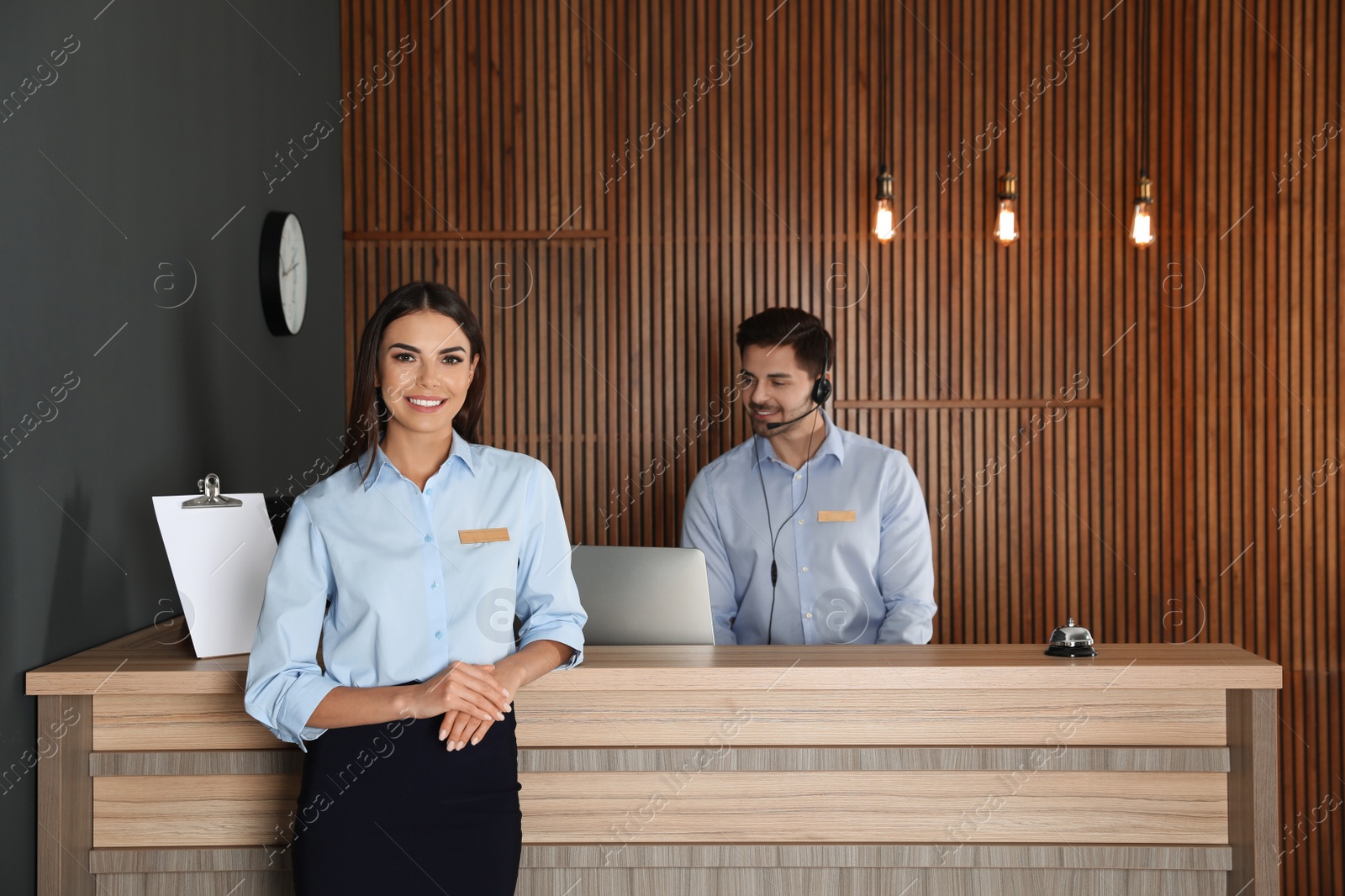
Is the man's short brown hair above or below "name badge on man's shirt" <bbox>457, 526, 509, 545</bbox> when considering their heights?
above

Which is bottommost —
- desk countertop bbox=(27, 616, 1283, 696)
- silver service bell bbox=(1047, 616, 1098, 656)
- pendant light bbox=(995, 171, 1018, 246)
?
desk countertop bbox=(27, 616, 1283, 696)

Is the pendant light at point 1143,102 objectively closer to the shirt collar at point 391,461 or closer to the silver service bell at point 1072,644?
the silver service bell at point 1072,644

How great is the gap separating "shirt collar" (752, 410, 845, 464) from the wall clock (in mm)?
1824

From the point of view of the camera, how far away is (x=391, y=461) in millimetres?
1994

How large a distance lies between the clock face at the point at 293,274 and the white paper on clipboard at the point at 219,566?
1501mm

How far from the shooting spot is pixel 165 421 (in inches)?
112

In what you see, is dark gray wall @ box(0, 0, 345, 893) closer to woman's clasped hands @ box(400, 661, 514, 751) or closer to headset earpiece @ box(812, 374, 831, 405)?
woman's clasped hands @ box(400, 661, 514, 751)

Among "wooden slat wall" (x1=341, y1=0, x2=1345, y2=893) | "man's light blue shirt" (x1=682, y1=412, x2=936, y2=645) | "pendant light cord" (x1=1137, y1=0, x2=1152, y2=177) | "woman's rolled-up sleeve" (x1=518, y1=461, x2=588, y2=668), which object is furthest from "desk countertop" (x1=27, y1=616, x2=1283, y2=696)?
"pendant light cord" (x1=1137, y1=0, x2=1152, y2=177)

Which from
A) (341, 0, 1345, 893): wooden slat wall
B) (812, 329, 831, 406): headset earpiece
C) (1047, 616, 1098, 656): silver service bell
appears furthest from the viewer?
(341, 0, 1345, 893): wooden slat wall

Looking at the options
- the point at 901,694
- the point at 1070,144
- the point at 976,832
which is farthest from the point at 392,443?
the point at 1070,144

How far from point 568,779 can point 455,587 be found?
0.54 metres

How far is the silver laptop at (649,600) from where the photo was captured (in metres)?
2.53

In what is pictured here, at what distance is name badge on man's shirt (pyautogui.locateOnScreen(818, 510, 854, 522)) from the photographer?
338cm

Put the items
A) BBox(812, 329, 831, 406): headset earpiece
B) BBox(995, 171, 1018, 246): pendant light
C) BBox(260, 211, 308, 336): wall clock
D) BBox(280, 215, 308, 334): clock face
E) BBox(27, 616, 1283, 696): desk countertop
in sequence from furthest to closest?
1. BBox(995, 171, 1018, 246): pendant light
2. BBox(280, 215, 308, 334): clock face
3. BBox(260, 211, 308, 336): wall clock
4. BBox(812, 329, 831, 406): headset earpiece
5. BBox(27, 616, 1283, 696): desk countertop
